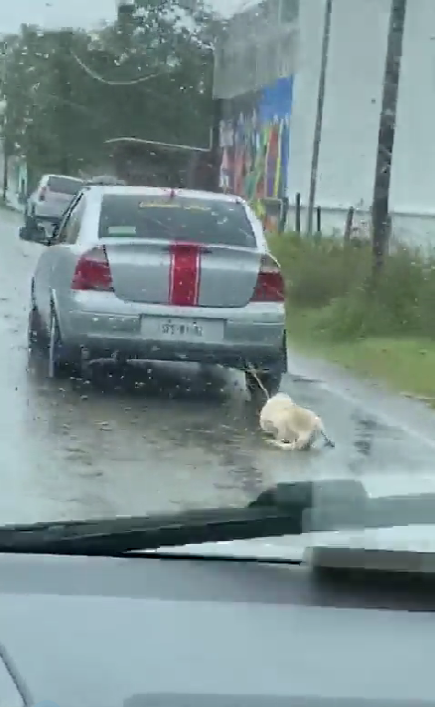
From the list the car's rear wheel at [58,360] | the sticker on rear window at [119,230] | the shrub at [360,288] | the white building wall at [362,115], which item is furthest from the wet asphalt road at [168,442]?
the white building wall at [362,115]

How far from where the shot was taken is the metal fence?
10.0 metres

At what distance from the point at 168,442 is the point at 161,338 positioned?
1.90 m

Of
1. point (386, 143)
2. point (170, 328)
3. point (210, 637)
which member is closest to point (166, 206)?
point (170, 328)

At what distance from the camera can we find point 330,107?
15734mm

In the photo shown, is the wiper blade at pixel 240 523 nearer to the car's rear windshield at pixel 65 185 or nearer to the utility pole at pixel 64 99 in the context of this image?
the utility pole at pixel 64 99

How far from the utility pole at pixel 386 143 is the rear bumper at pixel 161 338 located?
15.5ft

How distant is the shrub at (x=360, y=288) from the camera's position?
45.4 feet

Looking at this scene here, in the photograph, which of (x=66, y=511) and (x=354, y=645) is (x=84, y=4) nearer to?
(x=66, y=511)

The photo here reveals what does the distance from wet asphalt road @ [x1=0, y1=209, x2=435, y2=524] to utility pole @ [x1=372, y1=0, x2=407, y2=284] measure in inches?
172

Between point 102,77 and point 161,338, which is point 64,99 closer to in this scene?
point 102,77

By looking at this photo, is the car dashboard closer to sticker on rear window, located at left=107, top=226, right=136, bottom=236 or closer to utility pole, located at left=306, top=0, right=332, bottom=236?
sticker on rear window, located at left=107, top=226, right=136, bottom=236

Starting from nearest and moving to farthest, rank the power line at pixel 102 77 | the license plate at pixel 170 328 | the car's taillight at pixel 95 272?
1. the license plate at pixel 170 328
2. the car's taillight at pixel 95 272
3. the power line at pixel 102 77

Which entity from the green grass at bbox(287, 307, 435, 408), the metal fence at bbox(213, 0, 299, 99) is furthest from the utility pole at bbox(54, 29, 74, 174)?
the green grass at bbox(287, 307, 435, 408)

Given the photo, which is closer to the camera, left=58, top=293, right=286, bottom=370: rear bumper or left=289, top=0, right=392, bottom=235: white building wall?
left=58, top=293, right=286, bottom=370: rear bumper
